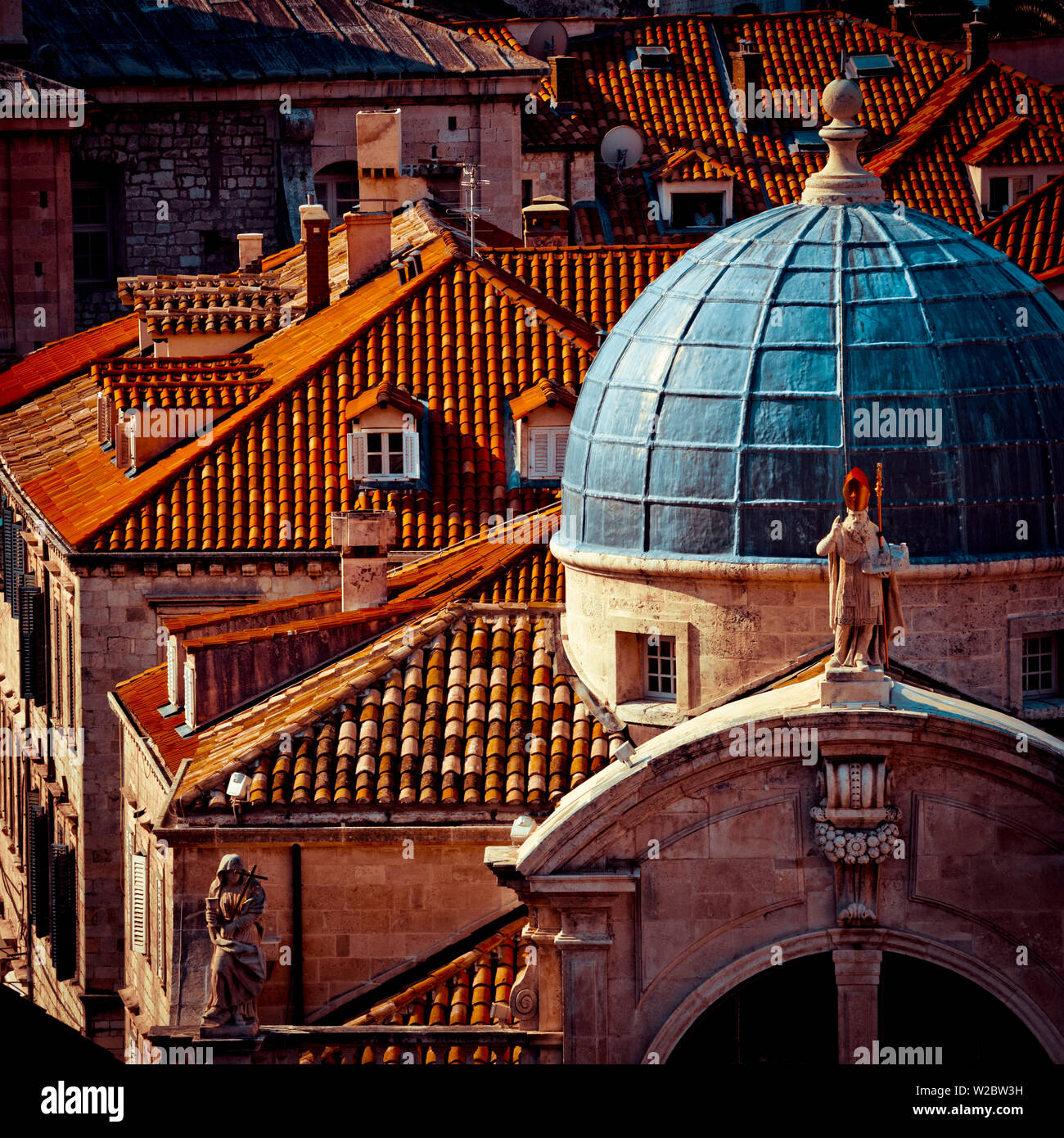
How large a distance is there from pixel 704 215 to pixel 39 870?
121ft

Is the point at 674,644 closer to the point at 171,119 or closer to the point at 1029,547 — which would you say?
the point at 1029,547

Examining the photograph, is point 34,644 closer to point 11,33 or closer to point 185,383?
point 185,383

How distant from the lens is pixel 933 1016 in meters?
40.0

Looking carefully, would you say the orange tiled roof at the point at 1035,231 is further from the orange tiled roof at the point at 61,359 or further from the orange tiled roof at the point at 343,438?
the orange tiled roof at the point at 343,438

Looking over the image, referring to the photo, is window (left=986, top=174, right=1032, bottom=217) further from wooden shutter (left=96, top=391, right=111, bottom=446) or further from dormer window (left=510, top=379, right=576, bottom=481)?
dormer window (left=510, top=379, right=576, bottom=481)

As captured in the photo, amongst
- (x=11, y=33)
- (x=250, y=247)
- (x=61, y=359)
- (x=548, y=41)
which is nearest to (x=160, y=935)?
(x=61, y=359)

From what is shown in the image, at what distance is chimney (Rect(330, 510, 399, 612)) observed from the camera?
53688 millimetres

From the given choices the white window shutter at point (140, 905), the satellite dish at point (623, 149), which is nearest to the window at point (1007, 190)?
the satellite dish at point (623, 149)

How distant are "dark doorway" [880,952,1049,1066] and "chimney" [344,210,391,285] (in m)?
37.1

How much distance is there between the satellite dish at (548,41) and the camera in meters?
107

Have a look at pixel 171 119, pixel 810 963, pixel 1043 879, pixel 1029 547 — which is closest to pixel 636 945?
pixel 810 963

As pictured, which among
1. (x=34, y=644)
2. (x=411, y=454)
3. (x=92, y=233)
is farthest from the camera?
(x=92, y=233)

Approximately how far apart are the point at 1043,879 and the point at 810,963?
2.58 m
